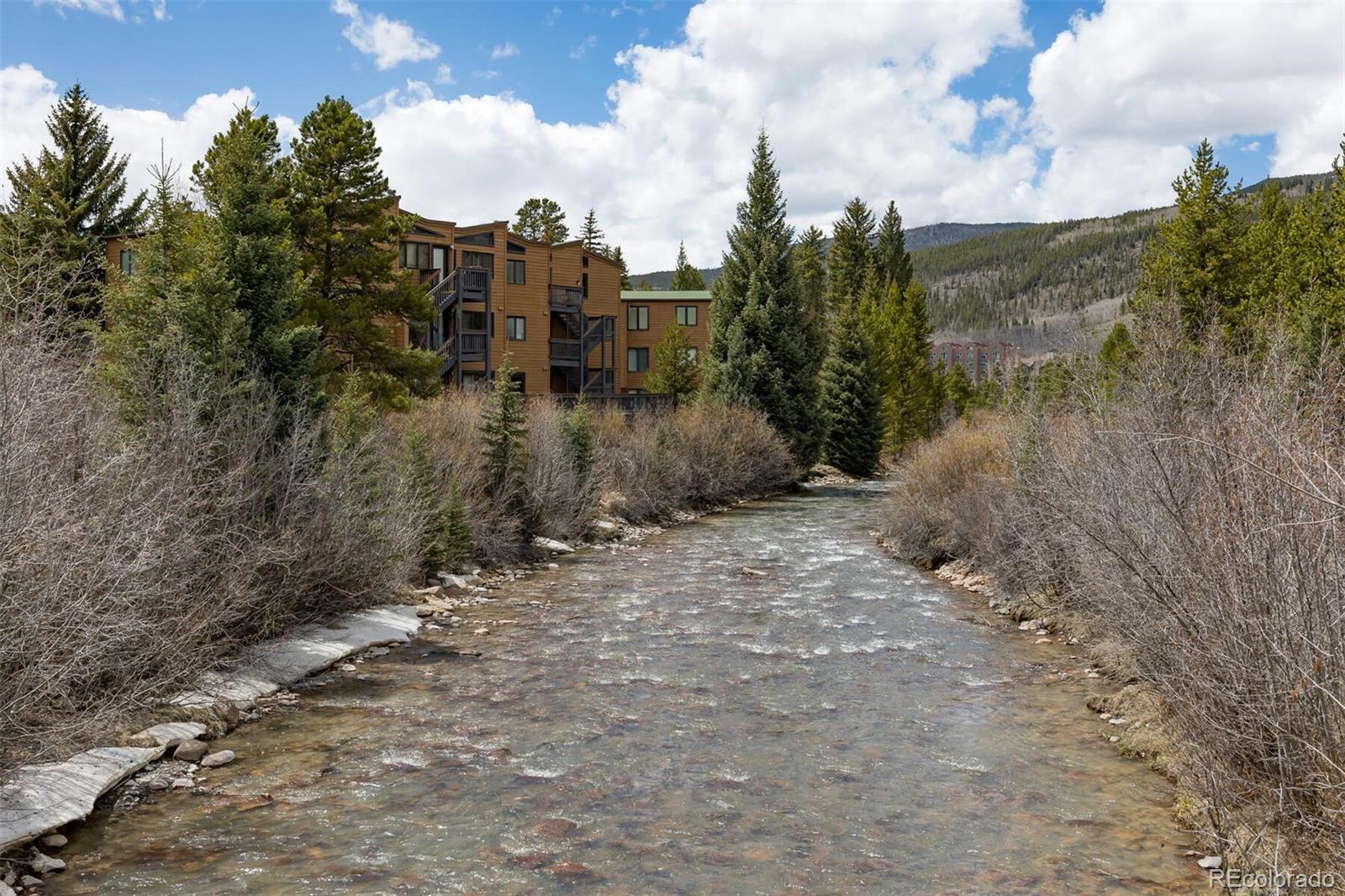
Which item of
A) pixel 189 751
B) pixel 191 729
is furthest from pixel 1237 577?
pixel 191 729

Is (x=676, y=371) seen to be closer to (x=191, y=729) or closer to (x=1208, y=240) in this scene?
(x=1208, y=240)

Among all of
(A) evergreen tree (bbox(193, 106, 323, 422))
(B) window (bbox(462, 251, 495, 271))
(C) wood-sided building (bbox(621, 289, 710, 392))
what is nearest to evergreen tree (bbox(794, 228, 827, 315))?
(C) wood-sided building (bbox(621, 289, 710, 392))

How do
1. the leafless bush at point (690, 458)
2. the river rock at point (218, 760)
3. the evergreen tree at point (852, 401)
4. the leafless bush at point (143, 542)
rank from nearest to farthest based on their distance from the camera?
1. the leafless bush at point (143, 542)
2. the river rock at point (218, 760)
3. the leafless bush at point (690, 458)
4. the evergreen tree at point (852, 401)

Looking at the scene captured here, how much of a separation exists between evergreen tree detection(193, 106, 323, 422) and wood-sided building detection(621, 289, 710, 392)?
4589 centimetres

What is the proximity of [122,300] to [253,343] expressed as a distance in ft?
4.81

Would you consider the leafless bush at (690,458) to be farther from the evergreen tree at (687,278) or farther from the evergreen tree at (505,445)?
the evergreen tree at (687,278)

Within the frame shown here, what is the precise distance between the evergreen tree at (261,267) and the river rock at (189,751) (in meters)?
5.18

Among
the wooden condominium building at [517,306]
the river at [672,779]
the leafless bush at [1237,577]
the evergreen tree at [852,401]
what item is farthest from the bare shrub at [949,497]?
the evergreen tree at [852,401]

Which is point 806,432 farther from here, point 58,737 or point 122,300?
point 58,737

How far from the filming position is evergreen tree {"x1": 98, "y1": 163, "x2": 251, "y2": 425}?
11305mm

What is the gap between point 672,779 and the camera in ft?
27.6

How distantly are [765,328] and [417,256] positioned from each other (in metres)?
15.5

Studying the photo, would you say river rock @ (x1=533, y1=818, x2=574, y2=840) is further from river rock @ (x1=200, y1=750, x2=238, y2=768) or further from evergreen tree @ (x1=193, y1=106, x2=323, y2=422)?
evergreen tree @ (x1=193, y1=106, x2=323, y2=422)

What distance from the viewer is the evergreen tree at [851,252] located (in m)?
74.9
